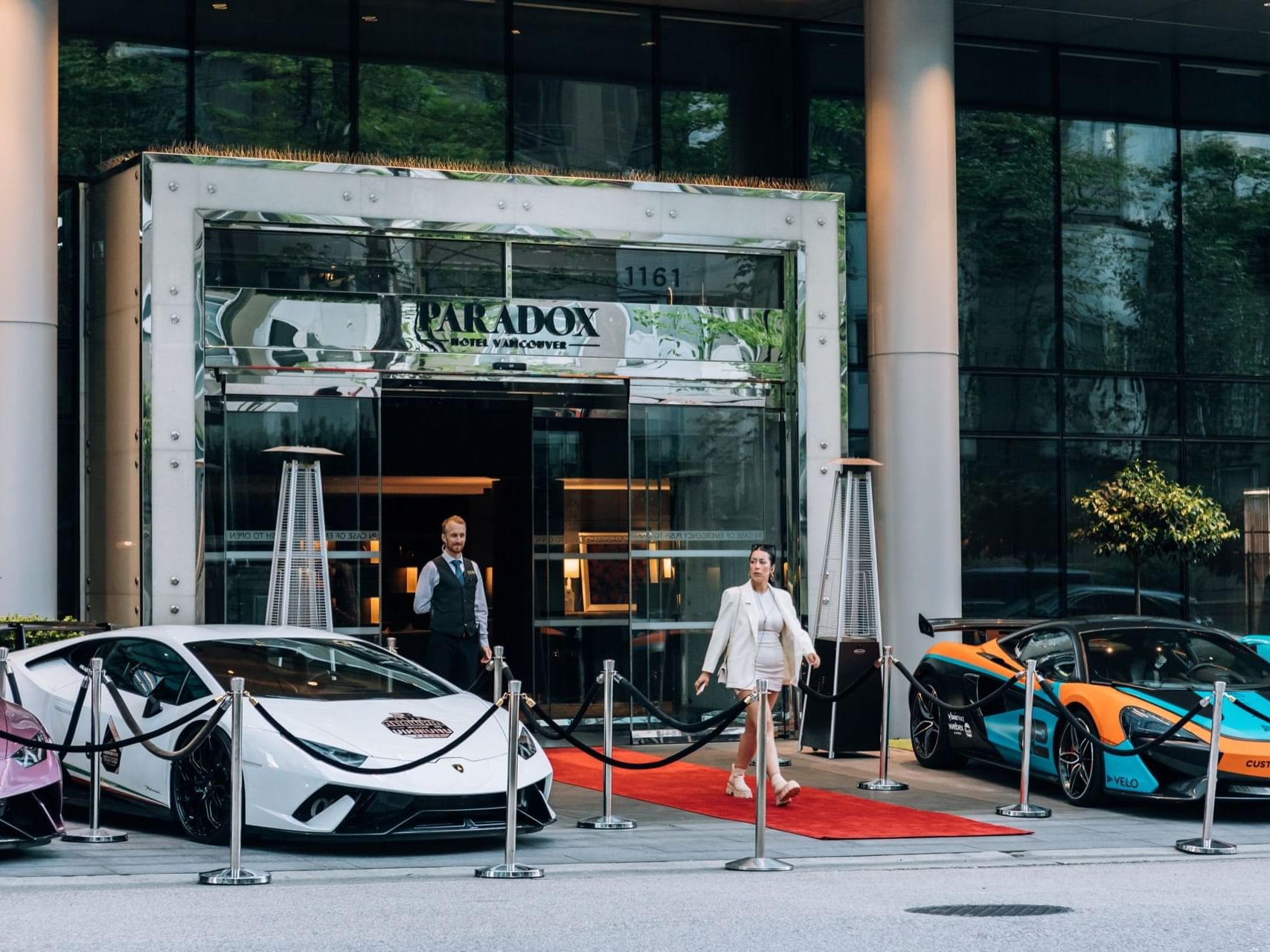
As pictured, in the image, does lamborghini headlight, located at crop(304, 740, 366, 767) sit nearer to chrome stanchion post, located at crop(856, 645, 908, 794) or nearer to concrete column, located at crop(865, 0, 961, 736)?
chrome stanchion post, located at crop(856, 645, 908, 794)

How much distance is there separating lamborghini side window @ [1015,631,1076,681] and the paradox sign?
529 cm

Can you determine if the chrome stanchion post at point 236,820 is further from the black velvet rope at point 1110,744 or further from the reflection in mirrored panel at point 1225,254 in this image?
the reflection in mirrored panel at point 1225,254

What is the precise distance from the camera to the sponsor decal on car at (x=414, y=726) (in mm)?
10617

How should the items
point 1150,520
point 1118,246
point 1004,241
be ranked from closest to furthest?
point 1150,520
point 1004,241
point 1118,246

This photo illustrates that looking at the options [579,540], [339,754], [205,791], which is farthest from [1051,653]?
[205,791]

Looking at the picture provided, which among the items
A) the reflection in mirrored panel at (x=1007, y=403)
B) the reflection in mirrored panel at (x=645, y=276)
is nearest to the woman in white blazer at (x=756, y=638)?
the reflection in mirrored panel at (x=645, y=276)

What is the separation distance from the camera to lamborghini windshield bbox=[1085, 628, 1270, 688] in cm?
1358

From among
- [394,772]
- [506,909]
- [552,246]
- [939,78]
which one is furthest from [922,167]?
[506,909]

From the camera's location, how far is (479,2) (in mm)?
20062

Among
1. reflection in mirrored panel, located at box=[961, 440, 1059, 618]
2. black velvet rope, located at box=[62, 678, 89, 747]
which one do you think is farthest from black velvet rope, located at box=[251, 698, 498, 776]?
reflection in mirrored panel, located at box=[961, 440, 1059, 618]

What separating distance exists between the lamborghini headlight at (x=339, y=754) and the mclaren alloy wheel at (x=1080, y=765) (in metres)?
5.34

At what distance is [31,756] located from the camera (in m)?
9.65

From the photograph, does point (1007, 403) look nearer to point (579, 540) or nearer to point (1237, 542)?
point (1237, 542)

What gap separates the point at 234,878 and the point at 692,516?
29.7 ft
